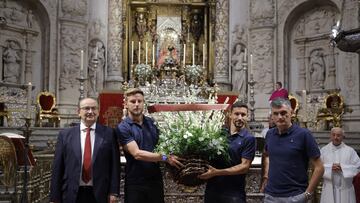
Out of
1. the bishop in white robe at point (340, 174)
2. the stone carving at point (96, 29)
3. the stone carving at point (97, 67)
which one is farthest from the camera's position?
the stone carving at point (96, 29)

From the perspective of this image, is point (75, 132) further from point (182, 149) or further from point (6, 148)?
point (6, 148)

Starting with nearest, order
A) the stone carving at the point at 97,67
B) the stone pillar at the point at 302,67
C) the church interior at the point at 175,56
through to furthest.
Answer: the church interior at the point at 175,56
the stone carving at the point at 97,67
the stone pillar at the point at 302,67

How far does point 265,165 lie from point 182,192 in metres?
2.56

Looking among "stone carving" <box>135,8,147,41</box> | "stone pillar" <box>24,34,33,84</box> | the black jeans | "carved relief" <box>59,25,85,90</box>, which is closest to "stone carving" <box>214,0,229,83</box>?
"stone carving" <box>135,8,147,41</box>

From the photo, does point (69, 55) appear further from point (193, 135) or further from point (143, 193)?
point (193, 135)

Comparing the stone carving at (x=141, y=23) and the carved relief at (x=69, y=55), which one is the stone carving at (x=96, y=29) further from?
the stone carving at (x=141, y=23)

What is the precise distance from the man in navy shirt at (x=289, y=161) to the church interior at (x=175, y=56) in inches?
405

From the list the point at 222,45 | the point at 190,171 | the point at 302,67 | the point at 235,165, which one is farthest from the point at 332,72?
the point at 190,171

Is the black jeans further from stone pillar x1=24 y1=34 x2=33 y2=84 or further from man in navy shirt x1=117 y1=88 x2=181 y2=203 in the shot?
stone pillar x1=24 y1=34 x2=33 y2=84

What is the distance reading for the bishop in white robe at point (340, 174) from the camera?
796 cm

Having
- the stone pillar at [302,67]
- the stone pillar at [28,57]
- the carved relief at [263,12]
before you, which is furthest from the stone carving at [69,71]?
the stone pillar at [302,67]

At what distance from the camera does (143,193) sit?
4648 mm

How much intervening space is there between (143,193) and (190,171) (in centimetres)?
62

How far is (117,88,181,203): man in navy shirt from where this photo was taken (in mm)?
4641
